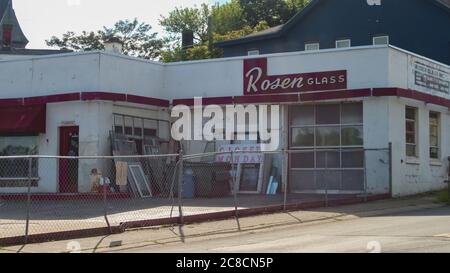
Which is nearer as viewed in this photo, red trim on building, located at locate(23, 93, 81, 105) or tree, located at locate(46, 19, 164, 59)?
red trim on building, located at locate(23, 93, 81, 105)

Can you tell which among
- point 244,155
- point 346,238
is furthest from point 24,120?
point 346,238

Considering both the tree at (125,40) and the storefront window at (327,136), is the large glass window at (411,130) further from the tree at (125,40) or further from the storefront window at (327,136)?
the tree at (125,40)

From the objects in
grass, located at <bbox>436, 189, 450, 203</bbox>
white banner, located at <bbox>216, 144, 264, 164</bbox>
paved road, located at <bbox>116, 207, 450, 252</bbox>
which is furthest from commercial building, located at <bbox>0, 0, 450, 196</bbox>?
paved road, located at <bbox>116, 207, 450, 252</bbox>

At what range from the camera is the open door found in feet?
77.7

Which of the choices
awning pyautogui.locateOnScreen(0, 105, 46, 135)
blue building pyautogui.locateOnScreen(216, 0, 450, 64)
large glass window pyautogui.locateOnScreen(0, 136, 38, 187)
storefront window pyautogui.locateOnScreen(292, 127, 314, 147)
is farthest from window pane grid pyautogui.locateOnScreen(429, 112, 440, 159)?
large glass window pyautogui.locateOnScreen(0, 136, 38, 187)

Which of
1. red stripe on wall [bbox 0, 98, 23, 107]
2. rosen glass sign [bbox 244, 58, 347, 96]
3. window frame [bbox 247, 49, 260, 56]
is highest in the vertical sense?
window frame [bbox 247, 49, 260, 56]

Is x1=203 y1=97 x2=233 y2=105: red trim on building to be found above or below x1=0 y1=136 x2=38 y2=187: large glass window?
above

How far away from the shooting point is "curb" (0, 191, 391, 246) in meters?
13.5

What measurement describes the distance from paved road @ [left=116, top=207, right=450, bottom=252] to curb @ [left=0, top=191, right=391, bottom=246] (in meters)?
2.08

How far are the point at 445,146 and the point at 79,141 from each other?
14.3 metres

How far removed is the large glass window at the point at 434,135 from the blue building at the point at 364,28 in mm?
6816

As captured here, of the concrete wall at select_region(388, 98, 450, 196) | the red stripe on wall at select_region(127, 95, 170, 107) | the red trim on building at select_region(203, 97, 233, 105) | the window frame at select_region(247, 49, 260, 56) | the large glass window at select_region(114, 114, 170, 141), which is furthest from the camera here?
the window frame at select_region(247, 49, 260, 56)

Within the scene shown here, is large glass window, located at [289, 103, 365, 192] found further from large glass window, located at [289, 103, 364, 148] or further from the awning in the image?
the awning

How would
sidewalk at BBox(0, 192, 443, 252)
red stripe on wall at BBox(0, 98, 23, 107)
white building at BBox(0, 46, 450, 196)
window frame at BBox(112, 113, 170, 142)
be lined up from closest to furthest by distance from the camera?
sidewalk at BBox(0, 192, 443, 252)
white building at BBox(0, 46, 450, 196)
window frame at BBox(112, 113, 170, 142)
red stripe on wall at BBox(0, 98, 23, 107)
